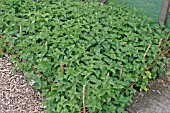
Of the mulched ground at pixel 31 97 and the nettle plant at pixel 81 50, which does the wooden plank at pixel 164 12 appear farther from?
the mulched ground at pixel 31 97

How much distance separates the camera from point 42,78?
2.53 metres

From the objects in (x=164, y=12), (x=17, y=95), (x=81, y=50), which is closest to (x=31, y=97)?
(x=17, y=95)

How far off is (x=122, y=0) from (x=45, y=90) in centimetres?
179

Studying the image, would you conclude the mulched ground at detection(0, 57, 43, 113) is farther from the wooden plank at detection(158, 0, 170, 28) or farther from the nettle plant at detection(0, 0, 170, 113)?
the wooden plank at detection(158, 0, 170, 28)

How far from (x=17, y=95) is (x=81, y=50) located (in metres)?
0.78

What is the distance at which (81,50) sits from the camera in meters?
2.58

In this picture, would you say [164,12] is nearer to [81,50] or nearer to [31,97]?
[81,50]

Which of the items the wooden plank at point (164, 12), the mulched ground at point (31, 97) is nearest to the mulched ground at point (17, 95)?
the mulched ground at point (31, 97)

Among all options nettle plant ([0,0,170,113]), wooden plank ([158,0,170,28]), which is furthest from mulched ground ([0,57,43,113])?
wooden plank ([158,0,170,28])

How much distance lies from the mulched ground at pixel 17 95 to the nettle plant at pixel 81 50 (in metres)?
0.12

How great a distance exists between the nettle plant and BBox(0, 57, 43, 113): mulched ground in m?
0.12

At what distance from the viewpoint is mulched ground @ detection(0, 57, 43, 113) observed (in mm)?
2518

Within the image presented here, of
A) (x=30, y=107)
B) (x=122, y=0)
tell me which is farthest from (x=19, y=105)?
(x=122, y=0)

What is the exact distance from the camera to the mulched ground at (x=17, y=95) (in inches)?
99.1
